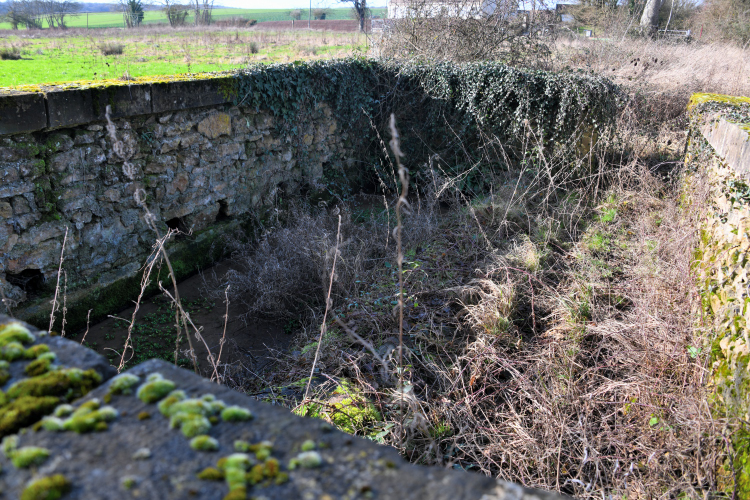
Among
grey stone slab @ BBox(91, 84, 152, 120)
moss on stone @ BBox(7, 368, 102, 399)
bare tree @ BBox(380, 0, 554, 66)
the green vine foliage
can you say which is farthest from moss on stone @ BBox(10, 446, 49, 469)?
bare tree @ BBox(380, 0, 554, 66)

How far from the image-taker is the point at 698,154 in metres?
5.30

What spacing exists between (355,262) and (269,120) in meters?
2.61

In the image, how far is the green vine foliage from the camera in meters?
6.71

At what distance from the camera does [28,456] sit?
85 cm

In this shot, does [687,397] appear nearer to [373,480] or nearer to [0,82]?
[373,480]

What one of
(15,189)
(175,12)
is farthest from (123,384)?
(175,12)

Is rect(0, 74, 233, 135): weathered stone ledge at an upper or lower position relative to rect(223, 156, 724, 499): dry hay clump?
upper

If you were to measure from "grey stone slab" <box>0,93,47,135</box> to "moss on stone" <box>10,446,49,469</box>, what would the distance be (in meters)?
3.78

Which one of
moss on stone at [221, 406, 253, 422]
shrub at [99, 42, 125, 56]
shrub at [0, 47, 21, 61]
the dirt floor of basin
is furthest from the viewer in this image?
shrub at [99, 42, 125, 56]

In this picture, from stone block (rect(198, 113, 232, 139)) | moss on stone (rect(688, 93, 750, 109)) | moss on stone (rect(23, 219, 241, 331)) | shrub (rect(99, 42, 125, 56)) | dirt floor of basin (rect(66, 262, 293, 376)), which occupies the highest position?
shrub (rect(99, 42, 125, 56))

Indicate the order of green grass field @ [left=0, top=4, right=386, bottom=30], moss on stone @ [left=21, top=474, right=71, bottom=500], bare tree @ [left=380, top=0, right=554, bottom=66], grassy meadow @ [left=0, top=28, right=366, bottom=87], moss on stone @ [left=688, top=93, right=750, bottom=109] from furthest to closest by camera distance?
1. green grass field @ [left=0, top=4, right=386, bottom=30]
2. grassy meadow @ [left=0, top=28, right=366, bottom=87]
3. bare tree @ [left=380, top=0, right=554, bottom=66]
4. moss on stone @ [left=688, top=93, right=750, bottom=109]
5. moss on stone @ [left=21, top=474, right=71, bottom=500]

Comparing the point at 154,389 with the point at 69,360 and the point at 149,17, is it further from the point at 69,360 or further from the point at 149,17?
the point at 149,17

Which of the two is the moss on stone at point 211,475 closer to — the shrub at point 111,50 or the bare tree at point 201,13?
the shrub at point 111,50

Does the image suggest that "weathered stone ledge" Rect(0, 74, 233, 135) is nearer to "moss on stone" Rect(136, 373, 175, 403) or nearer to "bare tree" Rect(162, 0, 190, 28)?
"moss on stone" Rect(136, 373, 175, 403)
